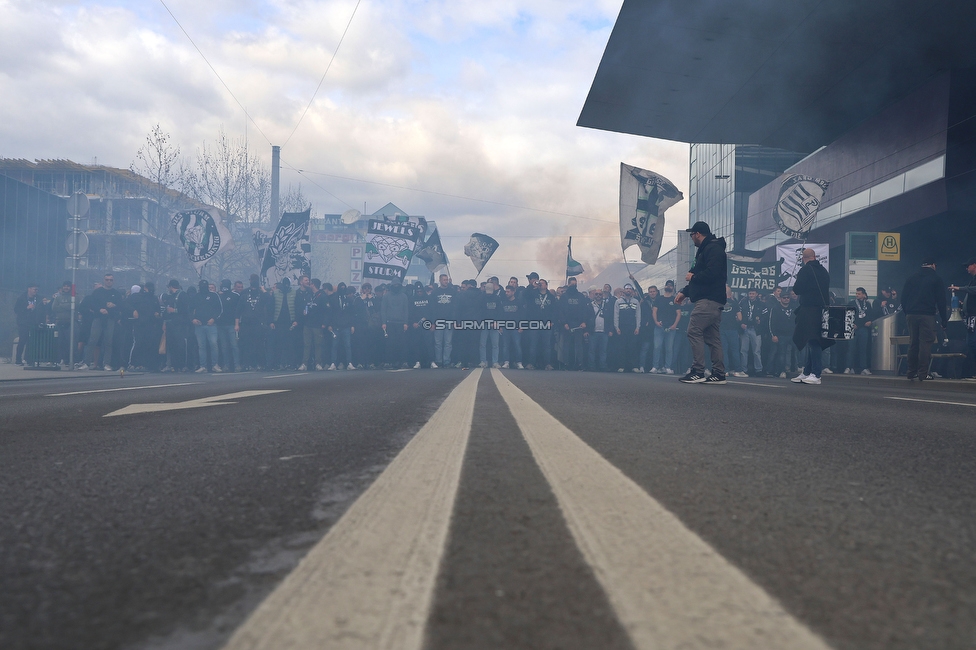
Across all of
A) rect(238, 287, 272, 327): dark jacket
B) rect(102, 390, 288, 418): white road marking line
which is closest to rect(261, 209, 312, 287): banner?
rect(238, 287, 272, 327): dark jacket

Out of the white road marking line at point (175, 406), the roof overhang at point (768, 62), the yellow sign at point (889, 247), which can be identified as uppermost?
the roof overhang at point (768, 62)

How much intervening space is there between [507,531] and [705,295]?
9.03 m

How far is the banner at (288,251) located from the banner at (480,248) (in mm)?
5927

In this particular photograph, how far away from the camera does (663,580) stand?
1.27m

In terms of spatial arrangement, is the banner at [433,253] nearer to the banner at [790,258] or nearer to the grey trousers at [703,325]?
the banner at [790,258]

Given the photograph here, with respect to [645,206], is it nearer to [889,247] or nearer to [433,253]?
[889,247]

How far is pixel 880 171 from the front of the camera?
69.6 ft

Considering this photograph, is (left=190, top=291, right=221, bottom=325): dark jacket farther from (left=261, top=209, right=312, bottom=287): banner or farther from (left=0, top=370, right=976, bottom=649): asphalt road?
(left=0, top=370, right=976, bottom=649): asphalt road

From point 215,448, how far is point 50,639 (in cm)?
212

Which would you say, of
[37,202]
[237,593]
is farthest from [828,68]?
[37,202]

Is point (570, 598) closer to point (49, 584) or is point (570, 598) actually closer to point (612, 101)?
point (49, 584)

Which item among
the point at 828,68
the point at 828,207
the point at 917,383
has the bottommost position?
the point at 917,383

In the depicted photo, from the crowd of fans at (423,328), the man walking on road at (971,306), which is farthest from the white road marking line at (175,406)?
the crowd of fans at (423,328)

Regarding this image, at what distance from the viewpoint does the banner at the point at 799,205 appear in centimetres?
2127
